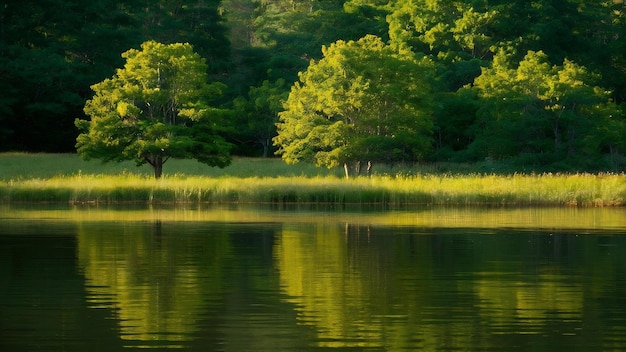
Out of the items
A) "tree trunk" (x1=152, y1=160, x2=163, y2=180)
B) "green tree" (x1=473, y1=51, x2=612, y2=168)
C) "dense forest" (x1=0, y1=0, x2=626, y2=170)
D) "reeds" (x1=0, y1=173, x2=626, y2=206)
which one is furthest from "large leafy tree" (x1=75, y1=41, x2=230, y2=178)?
"green tree" (x1=473, y1=51, x2=612, y2=168)

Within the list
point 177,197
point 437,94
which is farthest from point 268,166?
point 177,197

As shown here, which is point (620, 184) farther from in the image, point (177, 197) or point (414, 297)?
point (414, 297)

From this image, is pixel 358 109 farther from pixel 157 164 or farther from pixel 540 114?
pixel 540 114

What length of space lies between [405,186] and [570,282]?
24.8 meters

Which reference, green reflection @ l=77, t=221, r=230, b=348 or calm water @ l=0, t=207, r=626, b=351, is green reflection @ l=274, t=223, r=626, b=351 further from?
green reflection @ l=77, t=221, r=230, b=348

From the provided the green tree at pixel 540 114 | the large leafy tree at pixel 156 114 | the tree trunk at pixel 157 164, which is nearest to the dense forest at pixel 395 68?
the green tree at pixel 540 114

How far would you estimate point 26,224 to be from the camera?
3256 cm

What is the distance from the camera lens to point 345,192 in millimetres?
44125

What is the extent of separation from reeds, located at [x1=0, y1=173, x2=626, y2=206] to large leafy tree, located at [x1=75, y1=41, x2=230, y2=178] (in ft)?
16.0

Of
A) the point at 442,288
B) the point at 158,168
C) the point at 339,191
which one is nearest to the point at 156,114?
the point at 158,168

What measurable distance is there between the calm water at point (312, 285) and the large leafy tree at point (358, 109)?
19371 millimetres

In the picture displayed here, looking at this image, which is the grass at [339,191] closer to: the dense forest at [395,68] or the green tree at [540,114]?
the dense forest at [395,68]

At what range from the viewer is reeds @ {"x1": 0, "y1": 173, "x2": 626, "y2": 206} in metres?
43.0

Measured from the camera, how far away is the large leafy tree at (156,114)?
1972 inches
